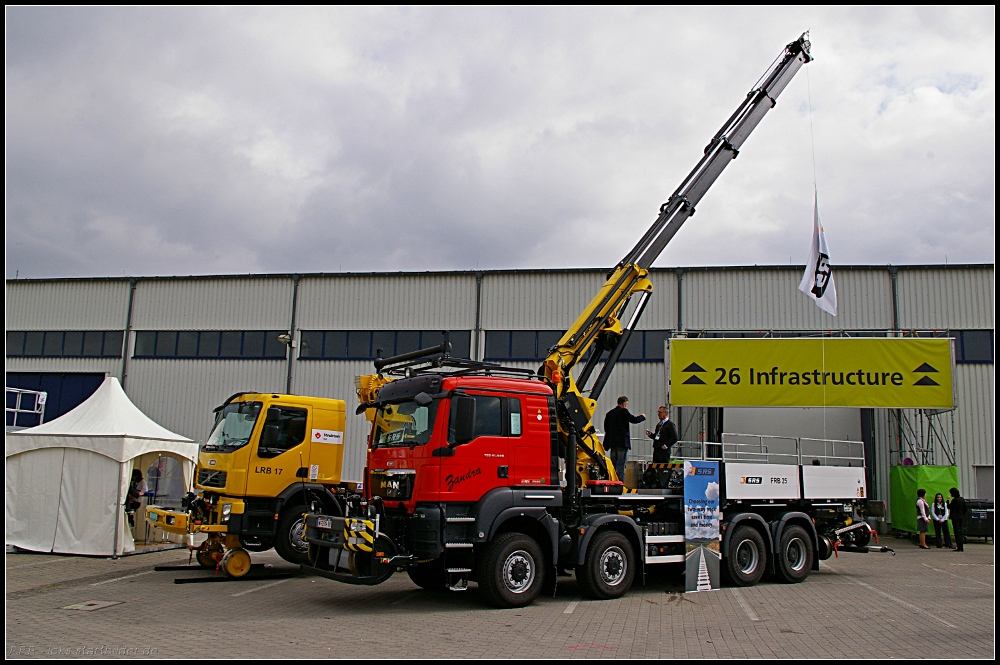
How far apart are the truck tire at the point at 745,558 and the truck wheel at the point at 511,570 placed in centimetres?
351

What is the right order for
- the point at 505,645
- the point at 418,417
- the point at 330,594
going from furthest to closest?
the point at 330,594 < the point at 418,417 < the point at 505,645

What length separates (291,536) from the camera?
1295 cm

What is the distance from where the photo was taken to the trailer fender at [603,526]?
1039cm

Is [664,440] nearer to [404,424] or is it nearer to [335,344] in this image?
[404,424]

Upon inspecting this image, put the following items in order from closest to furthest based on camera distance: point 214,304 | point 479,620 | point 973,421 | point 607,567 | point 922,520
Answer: point 479,620 → point 607,567 → point 922,520 → point 973,421 → point 214,304

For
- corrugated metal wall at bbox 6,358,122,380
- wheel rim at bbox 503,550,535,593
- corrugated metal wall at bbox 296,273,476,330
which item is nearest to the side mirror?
wheel rim at bbox 503,550,535,593

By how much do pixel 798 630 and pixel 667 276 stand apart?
15645mm

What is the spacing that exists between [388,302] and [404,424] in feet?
48.7

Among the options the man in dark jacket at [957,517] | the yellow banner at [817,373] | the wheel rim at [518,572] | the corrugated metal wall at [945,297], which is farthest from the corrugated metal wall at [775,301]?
the wheel rim at [518,572]

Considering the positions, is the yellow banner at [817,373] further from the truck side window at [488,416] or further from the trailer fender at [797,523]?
the truck side window at [488,416]

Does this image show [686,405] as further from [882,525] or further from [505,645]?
[505,645]

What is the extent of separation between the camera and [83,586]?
462 inches

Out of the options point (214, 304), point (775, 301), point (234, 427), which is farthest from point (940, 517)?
point (214, 304)

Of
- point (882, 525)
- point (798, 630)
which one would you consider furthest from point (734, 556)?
point (882, 525)
